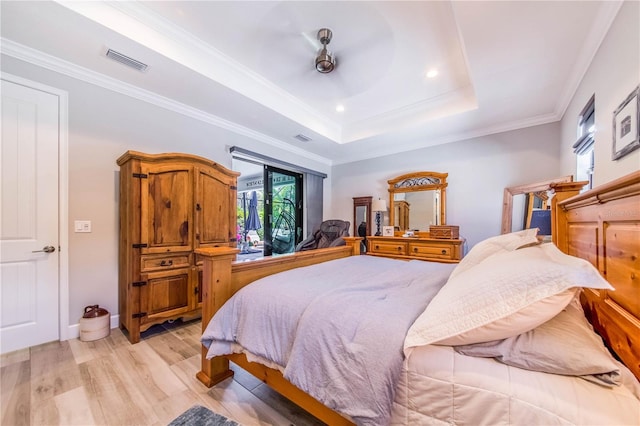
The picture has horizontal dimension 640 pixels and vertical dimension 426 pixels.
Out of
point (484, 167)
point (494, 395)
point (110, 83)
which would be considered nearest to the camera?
→ point (494, 395)

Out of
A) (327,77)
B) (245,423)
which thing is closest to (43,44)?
(327,77)

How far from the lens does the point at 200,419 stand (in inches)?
50.3

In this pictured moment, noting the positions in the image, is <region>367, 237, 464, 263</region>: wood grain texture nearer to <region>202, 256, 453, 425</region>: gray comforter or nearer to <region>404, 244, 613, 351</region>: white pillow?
<region>202, 256, 453, 425</region>: gray comforter

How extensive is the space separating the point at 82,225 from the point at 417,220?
4.21m

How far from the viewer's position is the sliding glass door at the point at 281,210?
424 cm

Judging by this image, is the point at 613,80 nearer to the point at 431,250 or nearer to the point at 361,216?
the point at 431,250

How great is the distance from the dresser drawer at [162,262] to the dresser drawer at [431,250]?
293 centimetres

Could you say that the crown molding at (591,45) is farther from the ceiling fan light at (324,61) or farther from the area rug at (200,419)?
the area rug at (200,419)

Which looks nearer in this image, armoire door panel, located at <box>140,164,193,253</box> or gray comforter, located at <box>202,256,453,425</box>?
gray comforter, located at <box>202,256,453,425</box>

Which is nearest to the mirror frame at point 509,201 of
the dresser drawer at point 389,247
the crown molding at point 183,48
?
the dresser drawer at point 389,247

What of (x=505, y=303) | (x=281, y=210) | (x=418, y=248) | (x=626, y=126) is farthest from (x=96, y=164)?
(x=626, y=126)

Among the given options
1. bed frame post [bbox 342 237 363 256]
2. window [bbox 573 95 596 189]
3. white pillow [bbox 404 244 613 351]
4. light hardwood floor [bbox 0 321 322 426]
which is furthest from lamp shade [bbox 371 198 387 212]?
white pillow [bbox 404 244 613 351]

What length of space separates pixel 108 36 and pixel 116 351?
2522mm

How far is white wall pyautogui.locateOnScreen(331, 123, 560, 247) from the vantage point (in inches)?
123
